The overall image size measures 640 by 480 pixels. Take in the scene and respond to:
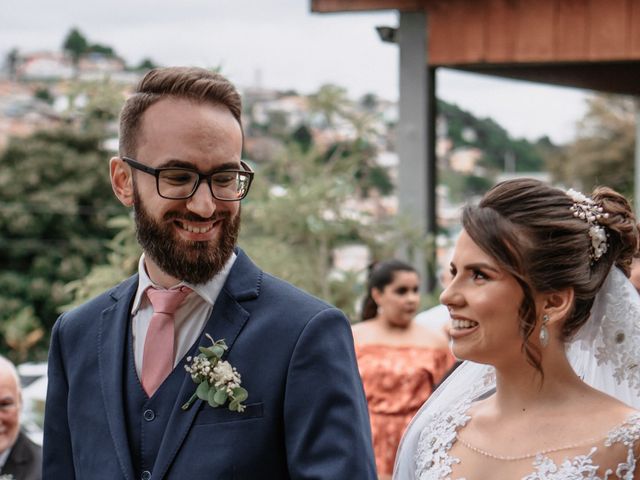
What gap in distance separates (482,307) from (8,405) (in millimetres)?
2671

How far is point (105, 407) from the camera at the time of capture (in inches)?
88.5

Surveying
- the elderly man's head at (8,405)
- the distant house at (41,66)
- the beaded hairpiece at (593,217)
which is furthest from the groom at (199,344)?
the distant house at (41,66)

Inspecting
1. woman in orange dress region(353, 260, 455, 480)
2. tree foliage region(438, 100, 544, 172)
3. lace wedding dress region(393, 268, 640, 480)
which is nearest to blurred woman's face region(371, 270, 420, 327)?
woman in orange dress region(353, 260, 455, 480)

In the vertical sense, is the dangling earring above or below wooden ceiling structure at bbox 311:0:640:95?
below

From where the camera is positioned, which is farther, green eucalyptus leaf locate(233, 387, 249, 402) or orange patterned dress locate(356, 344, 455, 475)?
orange patterned dress locate(356, 344, 455, 475)

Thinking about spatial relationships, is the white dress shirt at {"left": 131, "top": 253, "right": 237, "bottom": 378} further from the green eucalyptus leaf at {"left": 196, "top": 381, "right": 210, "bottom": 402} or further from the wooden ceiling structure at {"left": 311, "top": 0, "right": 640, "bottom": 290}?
the wooden ceiling structure at {"left": 311, "top": 0, "right": 640, "bottom": 290}

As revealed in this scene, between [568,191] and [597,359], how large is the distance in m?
0.41

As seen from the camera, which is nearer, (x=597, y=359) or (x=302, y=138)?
(x=597, y=359)

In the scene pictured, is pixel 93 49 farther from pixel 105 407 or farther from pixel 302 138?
pixel 105 407

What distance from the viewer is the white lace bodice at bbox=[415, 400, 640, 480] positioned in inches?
83.8

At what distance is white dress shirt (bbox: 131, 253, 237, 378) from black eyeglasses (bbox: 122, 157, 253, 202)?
18 centimetres

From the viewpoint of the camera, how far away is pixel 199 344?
2227 mm

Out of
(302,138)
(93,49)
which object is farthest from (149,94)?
(93,49)

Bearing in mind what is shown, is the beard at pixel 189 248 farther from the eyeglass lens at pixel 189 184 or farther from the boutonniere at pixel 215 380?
the boutonniere at pixel 215 380
